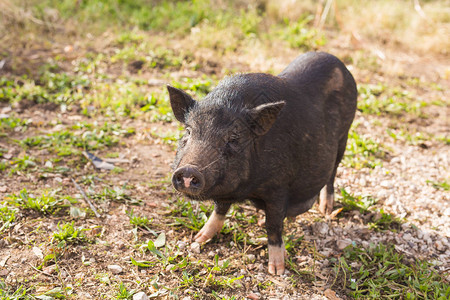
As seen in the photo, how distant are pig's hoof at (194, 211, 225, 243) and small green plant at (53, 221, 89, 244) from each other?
0.95 m

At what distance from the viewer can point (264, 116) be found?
2.90 meters

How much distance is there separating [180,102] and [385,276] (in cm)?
221

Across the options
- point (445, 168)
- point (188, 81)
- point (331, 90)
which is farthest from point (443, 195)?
point (188, 81)

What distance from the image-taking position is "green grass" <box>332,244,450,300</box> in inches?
129

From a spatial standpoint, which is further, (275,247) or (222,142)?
(275,247)

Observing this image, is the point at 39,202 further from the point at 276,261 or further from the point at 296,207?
the point at 296,207

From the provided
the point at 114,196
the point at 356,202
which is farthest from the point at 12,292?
the point at 356,202

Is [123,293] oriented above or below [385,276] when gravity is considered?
above

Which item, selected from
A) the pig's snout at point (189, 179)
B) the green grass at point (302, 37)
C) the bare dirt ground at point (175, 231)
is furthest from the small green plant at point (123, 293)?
the green grass at point (302, 37)

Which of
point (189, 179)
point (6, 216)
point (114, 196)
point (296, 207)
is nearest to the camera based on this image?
point (189, 179)

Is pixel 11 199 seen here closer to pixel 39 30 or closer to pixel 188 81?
pixel 188 81

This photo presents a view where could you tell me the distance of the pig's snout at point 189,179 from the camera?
102 inches

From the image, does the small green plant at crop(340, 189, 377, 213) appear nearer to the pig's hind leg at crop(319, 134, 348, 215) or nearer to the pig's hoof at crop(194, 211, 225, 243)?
the pig's hind leg at crop(319, 134, 348, 215)

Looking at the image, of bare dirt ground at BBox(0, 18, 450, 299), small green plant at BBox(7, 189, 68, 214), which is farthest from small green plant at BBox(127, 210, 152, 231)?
small green plant at BBox(7, 189, 68, 214)
